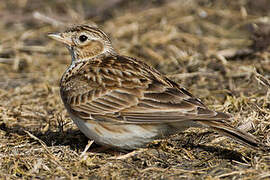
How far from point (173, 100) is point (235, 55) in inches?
179

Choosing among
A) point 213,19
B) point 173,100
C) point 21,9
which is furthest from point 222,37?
point 173,100

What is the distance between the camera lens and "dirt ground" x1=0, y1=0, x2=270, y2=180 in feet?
16.9

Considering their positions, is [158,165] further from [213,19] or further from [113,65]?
[213,19]

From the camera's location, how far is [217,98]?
24.3 ft

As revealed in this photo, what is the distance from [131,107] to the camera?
5.16 m

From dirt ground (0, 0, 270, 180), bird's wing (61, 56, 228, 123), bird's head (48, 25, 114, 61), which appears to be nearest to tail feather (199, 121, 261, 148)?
bird's wing (61, 56, 228, 123)

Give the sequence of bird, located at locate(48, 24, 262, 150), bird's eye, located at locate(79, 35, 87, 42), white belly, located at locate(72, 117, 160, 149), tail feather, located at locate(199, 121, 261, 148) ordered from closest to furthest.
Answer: tail feather, located at locate(199, 121, 261, 148) < bird, located at locate(48, 24, 262, 150) < white belly, located at locate(72, 117, 160, 149) < bird's eye, located at locate(79, 35, 87, 42)

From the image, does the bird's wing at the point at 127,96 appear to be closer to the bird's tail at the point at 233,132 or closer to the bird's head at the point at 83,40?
the bird's tail at the point at 233,132

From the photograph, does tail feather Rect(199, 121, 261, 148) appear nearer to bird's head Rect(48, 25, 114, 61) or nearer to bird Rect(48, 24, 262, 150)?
bird Rect(48, 24, 262, 150)

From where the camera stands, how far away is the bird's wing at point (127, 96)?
4.91 m

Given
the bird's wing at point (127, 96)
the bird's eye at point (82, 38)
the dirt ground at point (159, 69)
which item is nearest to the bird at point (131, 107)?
the bird's wing at point (127, 96)

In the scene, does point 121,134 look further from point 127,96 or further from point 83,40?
point 83,40

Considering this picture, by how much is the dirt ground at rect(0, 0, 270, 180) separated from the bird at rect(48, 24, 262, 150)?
0.91 feet

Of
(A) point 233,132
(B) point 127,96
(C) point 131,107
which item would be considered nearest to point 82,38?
(B) point 127,96
